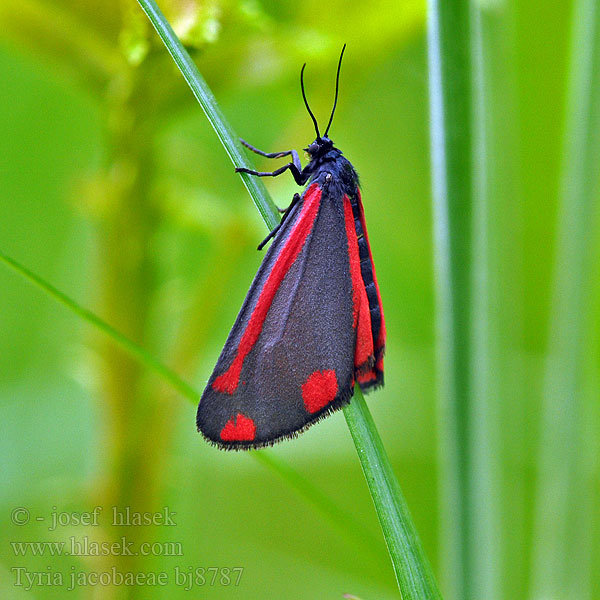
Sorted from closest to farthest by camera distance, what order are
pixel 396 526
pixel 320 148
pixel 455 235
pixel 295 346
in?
pixel 396 526, pixel 455 235, pixel 295 346, pixel 320 148

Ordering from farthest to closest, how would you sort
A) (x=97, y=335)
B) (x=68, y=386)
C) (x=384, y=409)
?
(x=384, y=409)
(x=68, y=386)
(x=97, y=335)

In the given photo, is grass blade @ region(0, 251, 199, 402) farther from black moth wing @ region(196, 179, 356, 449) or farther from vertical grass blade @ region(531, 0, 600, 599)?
vertical grass blade @ region(531, 0, 600, 599)

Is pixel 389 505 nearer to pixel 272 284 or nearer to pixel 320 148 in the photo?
pixel 272 284

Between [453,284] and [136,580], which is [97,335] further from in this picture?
[453,284]

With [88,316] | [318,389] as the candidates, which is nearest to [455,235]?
[318,389]

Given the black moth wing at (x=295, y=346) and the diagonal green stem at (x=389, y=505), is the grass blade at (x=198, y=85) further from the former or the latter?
the black moth wing at (x=295, y=346)

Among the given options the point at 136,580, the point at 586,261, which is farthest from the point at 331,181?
the point at 136,580
